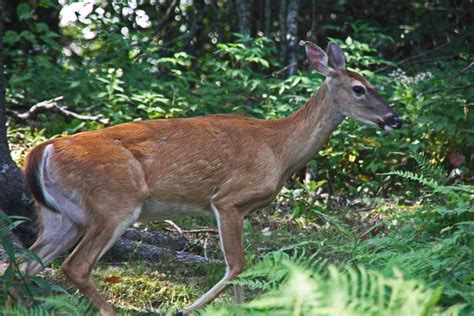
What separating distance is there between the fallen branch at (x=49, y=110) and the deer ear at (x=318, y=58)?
2734 mm

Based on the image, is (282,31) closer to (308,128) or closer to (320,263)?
(308,128)

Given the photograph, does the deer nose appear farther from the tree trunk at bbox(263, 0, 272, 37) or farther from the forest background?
the tree trunk at bbox(263, 0, 272, 37)

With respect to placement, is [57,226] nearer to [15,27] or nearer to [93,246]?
[93,246]

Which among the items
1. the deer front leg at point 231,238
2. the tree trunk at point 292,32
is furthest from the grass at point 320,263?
the tree trunk at point 292,32

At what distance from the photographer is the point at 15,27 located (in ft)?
36.1

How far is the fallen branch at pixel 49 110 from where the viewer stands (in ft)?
30.9

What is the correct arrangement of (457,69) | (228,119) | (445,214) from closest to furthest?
(445,214), (228,119), (457,69)

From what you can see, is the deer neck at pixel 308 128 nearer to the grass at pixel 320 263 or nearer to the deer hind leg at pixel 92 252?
the grass at pixel 320 263

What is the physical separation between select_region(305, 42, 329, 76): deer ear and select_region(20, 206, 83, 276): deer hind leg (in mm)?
2553

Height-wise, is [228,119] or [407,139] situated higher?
[228,119]

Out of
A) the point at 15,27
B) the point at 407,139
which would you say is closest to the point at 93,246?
the point at 407,139

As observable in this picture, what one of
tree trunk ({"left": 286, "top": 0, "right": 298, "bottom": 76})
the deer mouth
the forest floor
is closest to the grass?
the forest floor

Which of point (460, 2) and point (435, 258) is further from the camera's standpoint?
point (460, 2)

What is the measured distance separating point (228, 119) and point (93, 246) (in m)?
1.71
